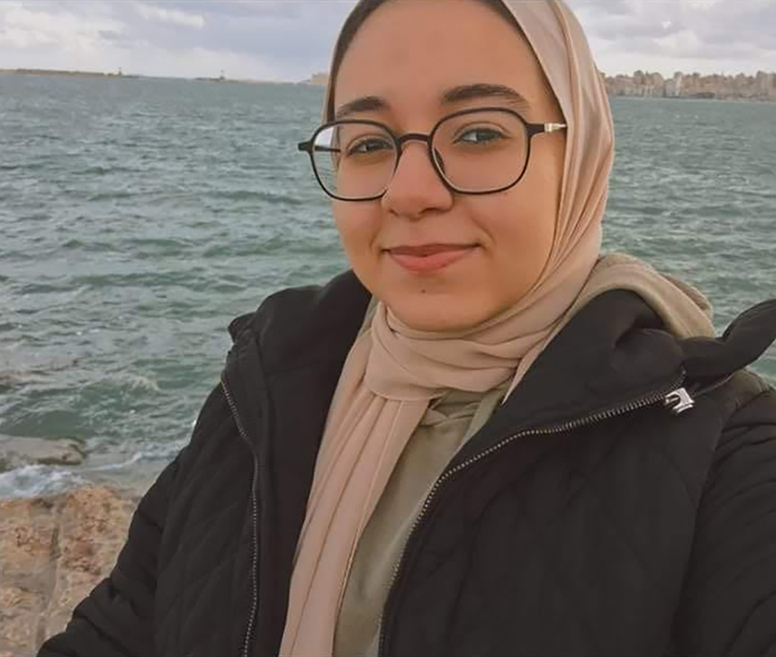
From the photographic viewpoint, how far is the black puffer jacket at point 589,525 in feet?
4.35

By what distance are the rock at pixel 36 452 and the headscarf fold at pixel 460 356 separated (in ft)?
19.5

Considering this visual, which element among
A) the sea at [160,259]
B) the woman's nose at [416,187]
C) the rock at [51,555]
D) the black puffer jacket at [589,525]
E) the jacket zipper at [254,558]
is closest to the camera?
the black puffer jacket at [589,525]

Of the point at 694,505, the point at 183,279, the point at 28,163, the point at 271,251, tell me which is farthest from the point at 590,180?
the point at 28,163

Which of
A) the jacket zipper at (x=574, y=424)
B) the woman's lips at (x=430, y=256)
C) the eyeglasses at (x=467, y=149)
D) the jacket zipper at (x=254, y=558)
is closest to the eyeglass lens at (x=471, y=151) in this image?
the eyeglasses at (x=467, y=149)

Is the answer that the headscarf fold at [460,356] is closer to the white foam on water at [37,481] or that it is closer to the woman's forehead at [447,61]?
the woman's forehead at [447,61]

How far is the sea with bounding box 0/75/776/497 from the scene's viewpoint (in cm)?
850

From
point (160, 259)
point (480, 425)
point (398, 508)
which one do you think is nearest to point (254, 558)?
point (398, 508)

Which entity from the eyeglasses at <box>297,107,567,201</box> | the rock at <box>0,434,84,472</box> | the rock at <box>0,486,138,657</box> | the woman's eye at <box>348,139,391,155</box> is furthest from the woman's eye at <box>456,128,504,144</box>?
the rock at <box>0,434,84,472</box>

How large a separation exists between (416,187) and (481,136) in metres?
0.15

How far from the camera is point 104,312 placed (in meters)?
12.0

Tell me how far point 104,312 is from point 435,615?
37.1 feet

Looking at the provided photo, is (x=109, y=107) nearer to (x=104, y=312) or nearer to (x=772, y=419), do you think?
(x=104, y=312)

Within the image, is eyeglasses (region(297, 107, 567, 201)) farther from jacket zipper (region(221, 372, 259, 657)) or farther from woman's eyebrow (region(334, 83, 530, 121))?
jacket zipper (region(221, 372, 259, 657))

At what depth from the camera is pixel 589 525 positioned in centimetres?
139
